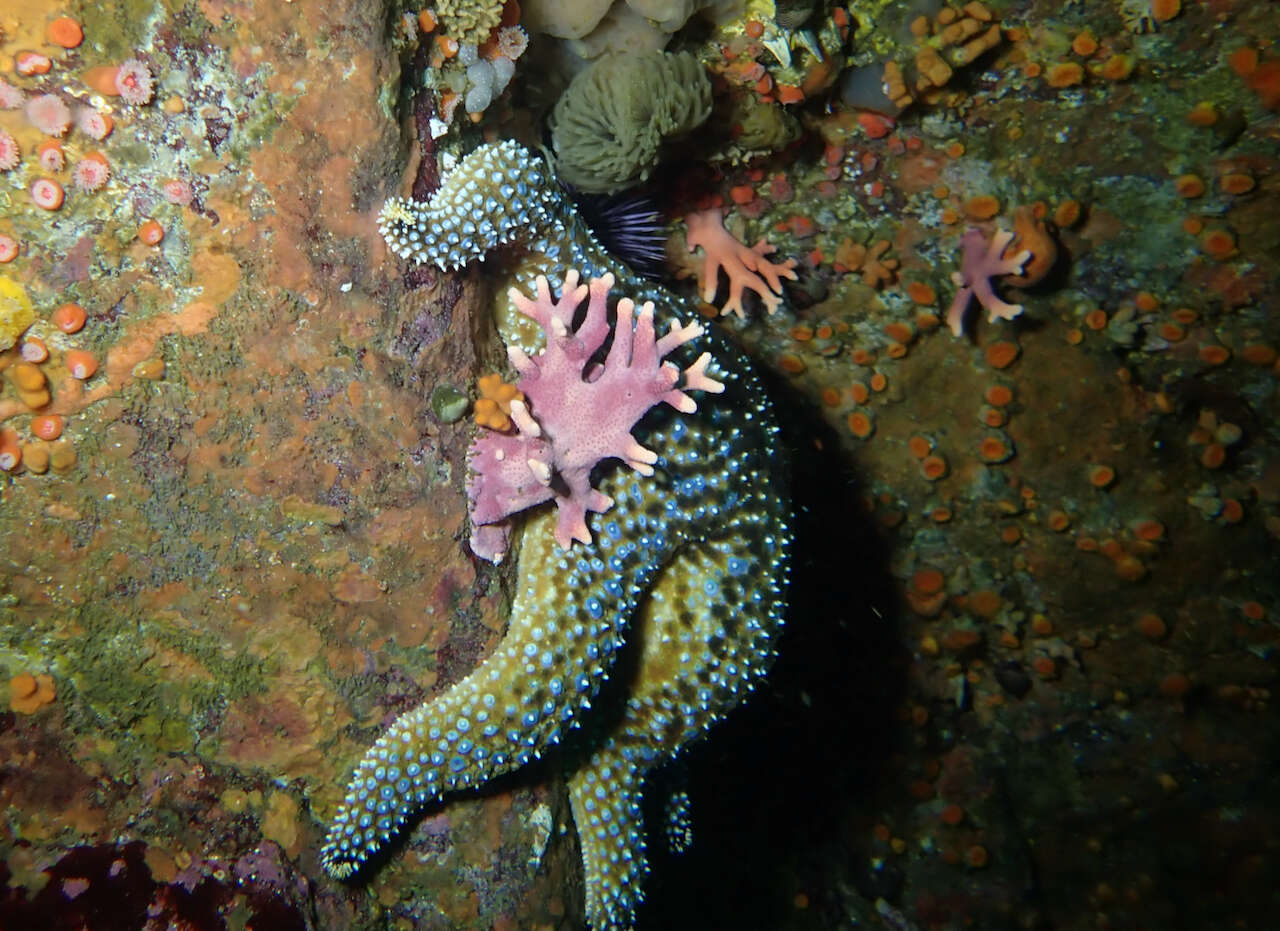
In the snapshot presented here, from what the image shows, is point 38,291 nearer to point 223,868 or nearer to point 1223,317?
point 223,868

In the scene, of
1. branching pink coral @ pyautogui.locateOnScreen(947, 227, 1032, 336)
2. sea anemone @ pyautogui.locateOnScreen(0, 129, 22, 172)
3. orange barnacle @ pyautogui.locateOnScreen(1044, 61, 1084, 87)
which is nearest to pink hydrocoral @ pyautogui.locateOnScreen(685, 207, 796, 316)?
branching pink coral @ pyautogui.locateOnScreen(947, 227, 1032, 336)

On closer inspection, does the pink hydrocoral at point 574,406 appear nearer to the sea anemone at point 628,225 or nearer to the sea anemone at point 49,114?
the sea anemone at point 628,225

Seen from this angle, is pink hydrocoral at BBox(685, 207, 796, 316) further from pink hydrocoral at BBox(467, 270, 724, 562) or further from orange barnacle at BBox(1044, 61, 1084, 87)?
pink hydrocoral at BBox(467, 270, 724, 562)

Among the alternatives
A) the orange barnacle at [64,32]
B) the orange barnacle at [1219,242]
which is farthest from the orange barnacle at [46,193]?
the orange barnacle at [1219,242]

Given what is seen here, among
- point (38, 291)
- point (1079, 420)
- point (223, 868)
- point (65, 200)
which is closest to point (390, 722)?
point (223, 868)

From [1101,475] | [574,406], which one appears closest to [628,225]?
[574,406]

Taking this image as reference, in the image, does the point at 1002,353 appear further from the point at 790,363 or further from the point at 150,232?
the point at 150,232

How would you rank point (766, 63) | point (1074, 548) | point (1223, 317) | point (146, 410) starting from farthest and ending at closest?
point (1074, 548)
point (1223, 317)
point (766, 63)
point (146, 410)
